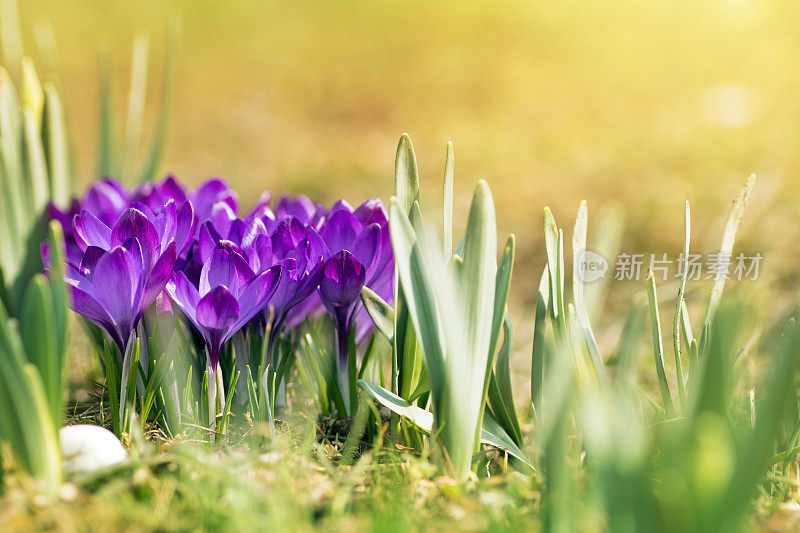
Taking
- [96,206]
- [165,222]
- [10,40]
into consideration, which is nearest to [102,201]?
[96,206]

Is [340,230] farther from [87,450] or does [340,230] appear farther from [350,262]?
[87,450]

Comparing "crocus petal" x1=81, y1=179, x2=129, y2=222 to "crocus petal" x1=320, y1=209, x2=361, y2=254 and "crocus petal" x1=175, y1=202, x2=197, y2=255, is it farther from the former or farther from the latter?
"crocus petal" x1=320, y1=209, x2=361, y2=254

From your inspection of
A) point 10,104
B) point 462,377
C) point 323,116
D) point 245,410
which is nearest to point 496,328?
point 462,377

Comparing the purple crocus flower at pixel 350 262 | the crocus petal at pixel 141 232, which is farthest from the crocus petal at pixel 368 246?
the crocus petal at pixel 141 232

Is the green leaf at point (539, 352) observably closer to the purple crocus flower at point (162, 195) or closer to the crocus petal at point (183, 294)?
the crocus petal at point (183, 294)

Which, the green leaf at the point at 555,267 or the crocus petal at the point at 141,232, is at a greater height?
the crocus petal at the point at 141,232

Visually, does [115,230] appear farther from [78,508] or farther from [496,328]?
[496,328]

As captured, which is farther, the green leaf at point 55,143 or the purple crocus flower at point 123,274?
the green leaf at point 55,143
